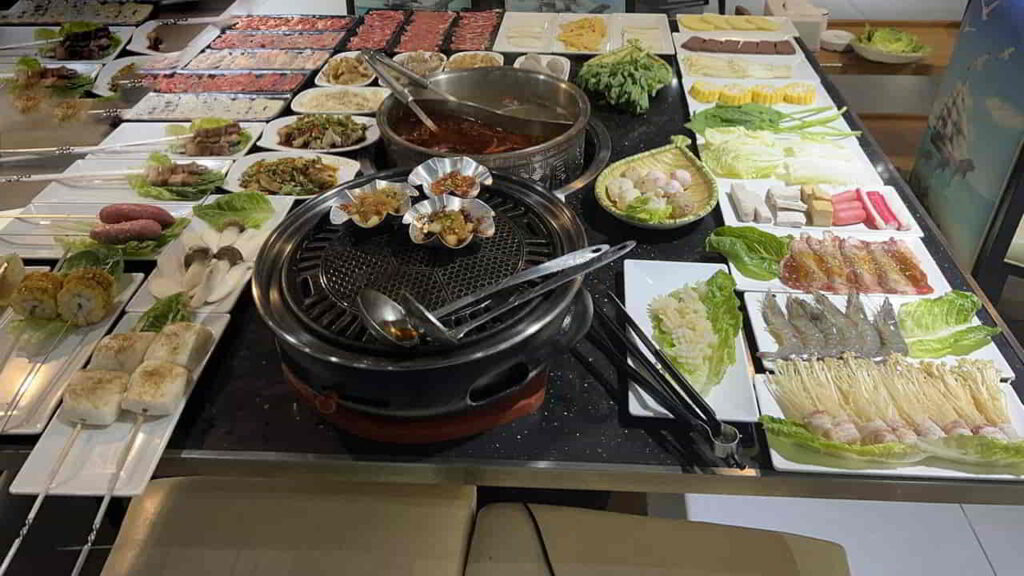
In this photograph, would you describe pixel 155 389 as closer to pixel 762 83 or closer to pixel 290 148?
pixel 290 148

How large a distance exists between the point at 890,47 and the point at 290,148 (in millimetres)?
4314

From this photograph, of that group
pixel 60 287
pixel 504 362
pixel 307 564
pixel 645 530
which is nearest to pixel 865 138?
pixel 645 530

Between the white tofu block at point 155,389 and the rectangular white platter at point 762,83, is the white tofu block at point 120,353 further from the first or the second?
the rectangular white platter at point 762,83

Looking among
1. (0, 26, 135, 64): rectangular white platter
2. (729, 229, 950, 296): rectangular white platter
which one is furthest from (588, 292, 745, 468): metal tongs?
(0, 26, 135, 64): rectangular white platter

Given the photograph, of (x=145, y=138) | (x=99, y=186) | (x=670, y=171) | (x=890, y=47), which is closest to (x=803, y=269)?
(x=670, y=171)

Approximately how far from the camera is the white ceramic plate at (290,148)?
2914 millimetres

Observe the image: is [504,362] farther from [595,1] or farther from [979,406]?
[595,1]

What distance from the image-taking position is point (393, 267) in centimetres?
186

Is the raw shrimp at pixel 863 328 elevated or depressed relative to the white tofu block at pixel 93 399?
depressed

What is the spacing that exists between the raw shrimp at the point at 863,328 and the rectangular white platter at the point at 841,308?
0.02 m

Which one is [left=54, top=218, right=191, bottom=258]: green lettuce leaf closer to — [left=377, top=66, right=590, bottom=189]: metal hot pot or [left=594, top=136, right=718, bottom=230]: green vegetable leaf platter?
[left=377, top=66, right=590, bottom=189]: metal hot pot

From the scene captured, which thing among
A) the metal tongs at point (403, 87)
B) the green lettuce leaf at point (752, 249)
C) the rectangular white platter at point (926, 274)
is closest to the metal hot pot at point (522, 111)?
the metal tongs at point (403, 87)

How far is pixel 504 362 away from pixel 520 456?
0.24m

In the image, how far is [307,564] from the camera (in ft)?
5.83
